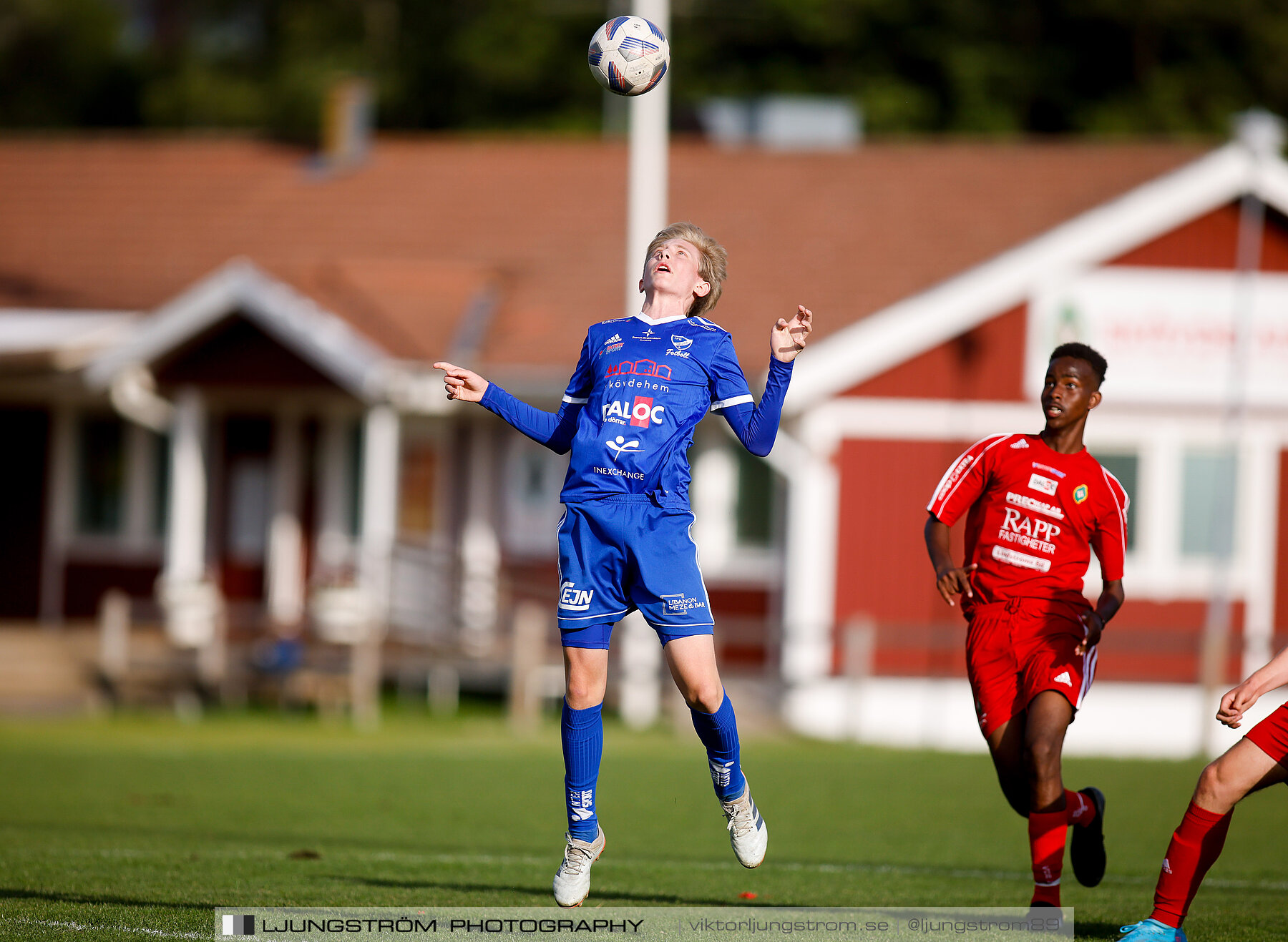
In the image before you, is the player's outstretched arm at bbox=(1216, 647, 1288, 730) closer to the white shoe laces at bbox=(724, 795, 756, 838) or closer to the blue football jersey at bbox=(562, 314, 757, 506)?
the white shoe laces at bbox=(724, 795, 756, 838)

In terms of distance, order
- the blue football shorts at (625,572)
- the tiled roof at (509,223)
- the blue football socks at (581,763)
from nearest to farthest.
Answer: the blue football shorts at (625,572)
the blue football socks at (581,763)
the tiled roof at (509,223)

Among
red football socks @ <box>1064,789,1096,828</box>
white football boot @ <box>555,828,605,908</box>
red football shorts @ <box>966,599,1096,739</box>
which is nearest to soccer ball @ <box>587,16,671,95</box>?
red football shorts @ <box>966,599,1096,739</box>

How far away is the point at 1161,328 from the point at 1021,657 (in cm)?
1383

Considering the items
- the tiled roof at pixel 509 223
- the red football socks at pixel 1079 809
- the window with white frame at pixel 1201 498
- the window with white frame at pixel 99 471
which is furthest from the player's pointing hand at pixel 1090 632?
the window with white frame at pixel 99 471

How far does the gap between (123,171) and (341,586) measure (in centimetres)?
1112

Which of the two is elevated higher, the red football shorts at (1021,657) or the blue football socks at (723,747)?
the red football shorts at (1021,657)

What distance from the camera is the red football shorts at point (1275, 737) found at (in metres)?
5.92

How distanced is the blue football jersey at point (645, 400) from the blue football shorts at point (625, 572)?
8cm

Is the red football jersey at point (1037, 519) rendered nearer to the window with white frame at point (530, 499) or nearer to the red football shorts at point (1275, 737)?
the red football shorts at point (1275, 737)

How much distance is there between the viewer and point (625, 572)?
632 cm

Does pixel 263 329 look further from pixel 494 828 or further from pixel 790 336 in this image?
pixel 790 336

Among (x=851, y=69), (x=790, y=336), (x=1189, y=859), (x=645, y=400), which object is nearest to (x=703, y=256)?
(x=790, y=336)

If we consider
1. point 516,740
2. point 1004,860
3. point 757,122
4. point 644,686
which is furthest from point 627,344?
point 757,122

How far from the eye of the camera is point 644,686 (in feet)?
59.6
